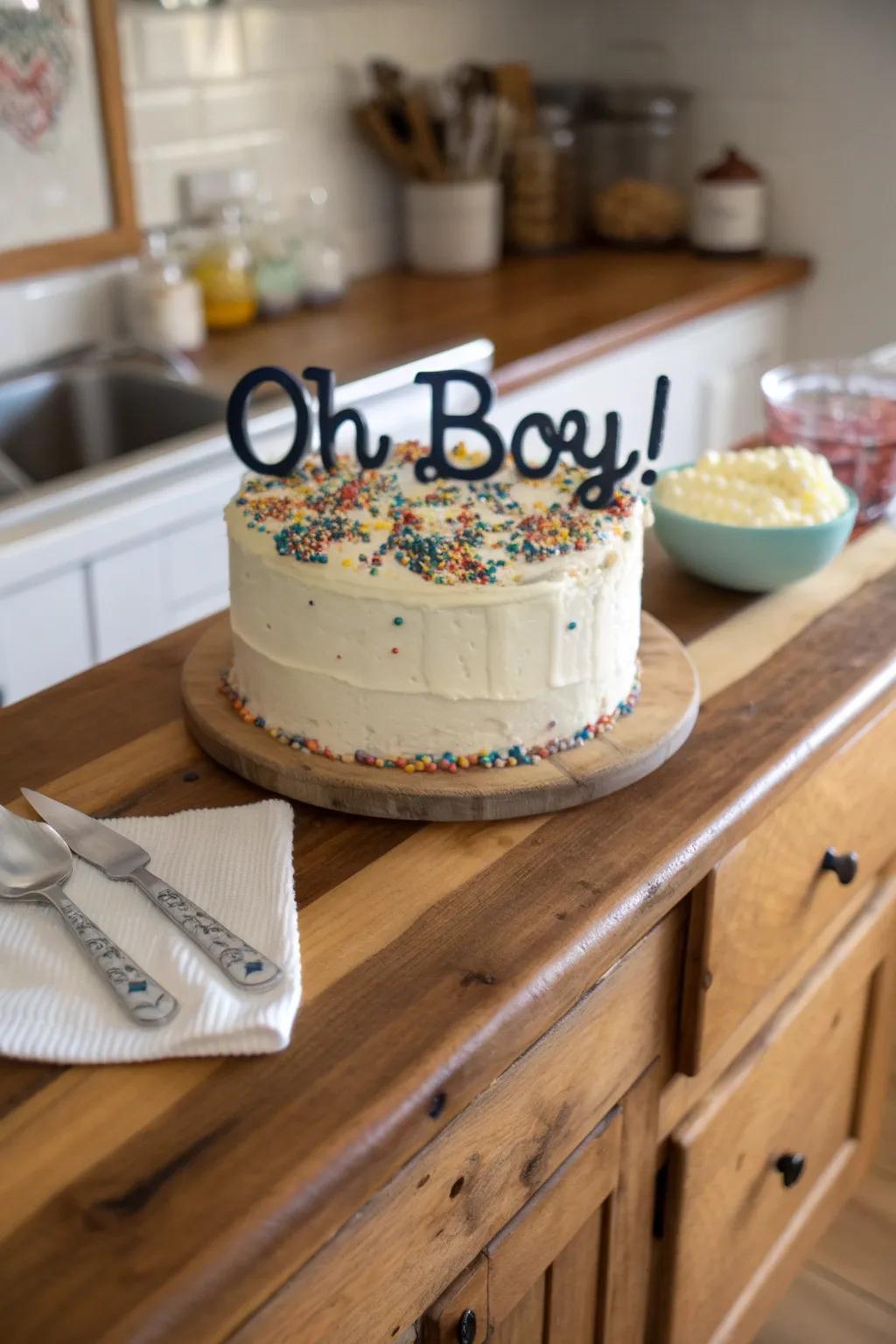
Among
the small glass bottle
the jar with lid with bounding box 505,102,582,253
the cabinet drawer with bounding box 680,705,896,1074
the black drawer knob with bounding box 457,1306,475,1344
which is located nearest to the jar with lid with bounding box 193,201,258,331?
the small glass bottle

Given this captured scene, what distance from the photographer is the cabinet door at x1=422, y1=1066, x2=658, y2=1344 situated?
2.89 feet

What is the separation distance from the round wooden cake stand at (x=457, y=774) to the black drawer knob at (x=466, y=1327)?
0.32 meters

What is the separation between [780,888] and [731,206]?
2.25 meters

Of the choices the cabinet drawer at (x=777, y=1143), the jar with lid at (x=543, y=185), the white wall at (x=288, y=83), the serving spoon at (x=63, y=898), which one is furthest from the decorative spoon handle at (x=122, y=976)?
the jar with lid at (x=543, y=185)

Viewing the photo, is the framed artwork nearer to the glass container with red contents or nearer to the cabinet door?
the glass container with red contents

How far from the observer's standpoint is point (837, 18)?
282cm

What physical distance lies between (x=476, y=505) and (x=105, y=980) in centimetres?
47

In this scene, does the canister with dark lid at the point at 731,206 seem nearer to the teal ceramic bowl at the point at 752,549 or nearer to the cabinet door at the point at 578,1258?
the teal ceramic bowl at the point at 752,549

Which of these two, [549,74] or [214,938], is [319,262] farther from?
[214,938]

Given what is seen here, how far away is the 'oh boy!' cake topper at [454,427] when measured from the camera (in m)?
1.01

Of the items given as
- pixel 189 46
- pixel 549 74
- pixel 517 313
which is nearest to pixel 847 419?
pixel 517 313

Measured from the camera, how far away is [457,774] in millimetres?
948

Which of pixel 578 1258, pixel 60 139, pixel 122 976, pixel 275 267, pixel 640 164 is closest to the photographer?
pixel 122 976

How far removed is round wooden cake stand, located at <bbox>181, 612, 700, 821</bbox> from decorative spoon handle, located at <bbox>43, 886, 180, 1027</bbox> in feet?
0.62
